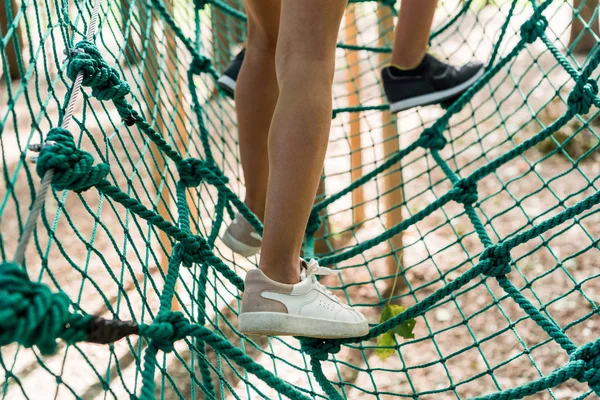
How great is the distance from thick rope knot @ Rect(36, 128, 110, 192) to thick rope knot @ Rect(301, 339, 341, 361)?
426 mm

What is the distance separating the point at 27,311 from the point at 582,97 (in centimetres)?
120

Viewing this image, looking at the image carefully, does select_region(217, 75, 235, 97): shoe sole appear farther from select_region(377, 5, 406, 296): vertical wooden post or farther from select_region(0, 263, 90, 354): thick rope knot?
select_region(0, 263, 90, 354): thick rope knot

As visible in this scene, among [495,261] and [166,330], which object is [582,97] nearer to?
[495,261]

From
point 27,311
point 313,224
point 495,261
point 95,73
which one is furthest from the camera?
point 313,224

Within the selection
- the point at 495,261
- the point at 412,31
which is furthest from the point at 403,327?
the point at 412,31

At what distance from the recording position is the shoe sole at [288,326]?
0.90 meters

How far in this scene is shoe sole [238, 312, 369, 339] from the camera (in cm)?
90

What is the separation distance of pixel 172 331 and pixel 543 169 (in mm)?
1996

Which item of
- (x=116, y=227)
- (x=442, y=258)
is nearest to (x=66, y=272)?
(x=116, y=227)

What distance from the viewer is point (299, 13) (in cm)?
85

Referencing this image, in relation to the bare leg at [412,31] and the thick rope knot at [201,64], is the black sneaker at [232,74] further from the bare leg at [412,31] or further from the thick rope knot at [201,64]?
the bare leg at [412,31]

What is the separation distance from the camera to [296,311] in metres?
0.93

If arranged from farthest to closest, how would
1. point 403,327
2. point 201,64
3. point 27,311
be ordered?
point 201,64 < point 403,327 < point 27,311

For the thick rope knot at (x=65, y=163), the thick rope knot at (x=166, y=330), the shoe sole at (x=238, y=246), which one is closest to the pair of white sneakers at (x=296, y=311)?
the thick rope knot at (x=166, y=330)
